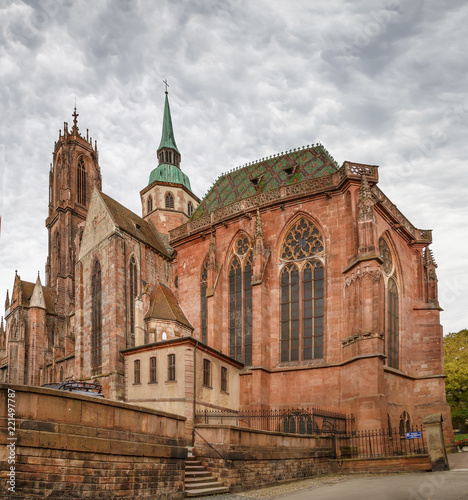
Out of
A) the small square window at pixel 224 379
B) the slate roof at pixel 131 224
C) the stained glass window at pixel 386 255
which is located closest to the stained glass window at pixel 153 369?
the small square window at pixel 224 379

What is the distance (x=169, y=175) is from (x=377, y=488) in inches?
Result: 1595

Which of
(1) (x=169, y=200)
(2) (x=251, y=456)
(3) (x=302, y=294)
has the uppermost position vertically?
(1) (x=169, y=200)

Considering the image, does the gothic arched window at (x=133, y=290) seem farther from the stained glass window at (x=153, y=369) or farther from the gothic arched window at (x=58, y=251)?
the gothic arched window at (x=58, y=251)

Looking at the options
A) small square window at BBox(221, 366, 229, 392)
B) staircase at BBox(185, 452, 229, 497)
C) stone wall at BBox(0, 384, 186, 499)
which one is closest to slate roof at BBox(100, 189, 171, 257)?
small square window at BBox(221, 366, 229, 392)

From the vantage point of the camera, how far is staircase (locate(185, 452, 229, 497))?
1451cm

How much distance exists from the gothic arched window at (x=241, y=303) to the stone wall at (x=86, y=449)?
15.0 metres

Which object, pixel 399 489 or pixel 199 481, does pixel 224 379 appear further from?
pixel 399 489

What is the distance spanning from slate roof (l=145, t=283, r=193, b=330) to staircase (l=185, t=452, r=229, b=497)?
527 inches

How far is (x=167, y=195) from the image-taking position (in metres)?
50.7

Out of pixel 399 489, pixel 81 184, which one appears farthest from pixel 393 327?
pixel 81 184

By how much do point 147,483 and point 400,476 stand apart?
859 centimetres

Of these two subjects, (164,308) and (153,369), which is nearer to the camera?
(153,369)

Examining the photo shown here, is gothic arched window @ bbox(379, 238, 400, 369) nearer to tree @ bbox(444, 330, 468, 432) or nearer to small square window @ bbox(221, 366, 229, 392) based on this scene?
Result: small square window @ bbox(221, 366, 229, 392)

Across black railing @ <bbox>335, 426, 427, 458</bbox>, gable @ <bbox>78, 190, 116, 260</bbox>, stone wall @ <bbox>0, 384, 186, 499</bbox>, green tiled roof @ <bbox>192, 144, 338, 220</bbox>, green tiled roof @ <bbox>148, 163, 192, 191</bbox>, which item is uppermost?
green tiled roof @ <bbox>148, 163, 192, 191</bbox>
